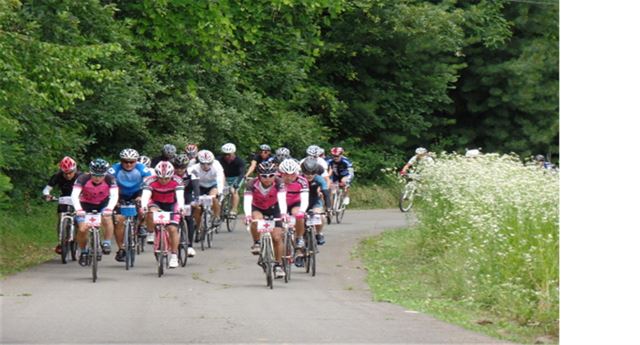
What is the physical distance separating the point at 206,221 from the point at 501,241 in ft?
31.9

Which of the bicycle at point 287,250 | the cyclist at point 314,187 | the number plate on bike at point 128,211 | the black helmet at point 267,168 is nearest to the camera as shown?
the bicycle at point 287,250

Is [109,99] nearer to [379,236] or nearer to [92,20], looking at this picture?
[92,20]

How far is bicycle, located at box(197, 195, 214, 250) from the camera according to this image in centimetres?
2484

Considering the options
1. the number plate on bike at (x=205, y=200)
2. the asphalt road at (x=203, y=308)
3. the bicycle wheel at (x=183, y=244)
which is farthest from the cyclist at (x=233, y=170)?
the bicycle wheel at (x=183, y=244)

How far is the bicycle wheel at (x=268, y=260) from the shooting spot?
61.3 feet

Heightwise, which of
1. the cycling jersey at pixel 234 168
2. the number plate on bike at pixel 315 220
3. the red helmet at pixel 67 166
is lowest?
the number plate on bike at pixel 315 220

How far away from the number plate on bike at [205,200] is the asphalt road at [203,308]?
189 centimetres

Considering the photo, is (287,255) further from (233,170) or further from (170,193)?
(233,170)

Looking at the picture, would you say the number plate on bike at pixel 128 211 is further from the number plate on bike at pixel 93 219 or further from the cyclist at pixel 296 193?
the cyclist at pixel 296 193

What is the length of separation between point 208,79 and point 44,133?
11819mm

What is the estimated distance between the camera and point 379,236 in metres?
29.2

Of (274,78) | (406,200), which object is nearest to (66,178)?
(406,200)

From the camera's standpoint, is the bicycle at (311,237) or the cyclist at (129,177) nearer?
the bicycle at (311,237)

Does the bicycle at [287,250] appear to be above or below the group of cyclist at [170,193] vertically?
below
